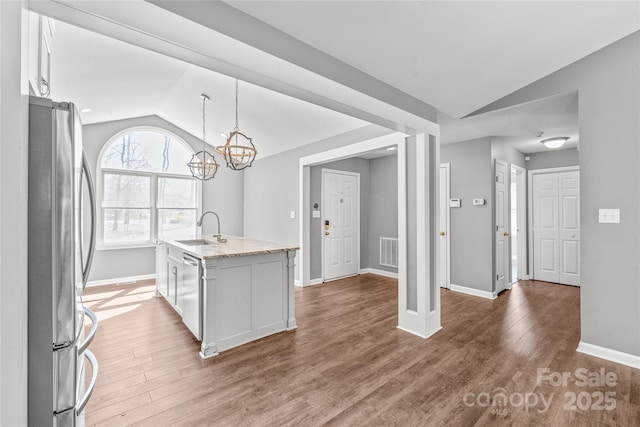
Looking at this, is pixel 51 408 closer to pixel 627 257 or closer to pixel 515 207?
pixel 627 257

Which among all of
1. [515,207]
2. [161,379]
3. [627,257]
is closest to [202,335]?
[161,379]

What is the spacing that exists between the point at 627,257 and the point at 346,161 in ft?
13.4

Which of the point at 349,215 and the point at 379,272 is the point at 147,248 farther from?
the point at 379,272

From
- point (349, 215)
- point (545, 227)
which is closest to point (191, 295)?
point (349, 215)

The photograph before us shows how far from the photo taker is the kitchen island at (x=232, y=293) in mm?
2590

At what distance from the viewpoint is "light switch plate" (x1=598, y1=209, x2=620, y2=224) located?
2.43 meters

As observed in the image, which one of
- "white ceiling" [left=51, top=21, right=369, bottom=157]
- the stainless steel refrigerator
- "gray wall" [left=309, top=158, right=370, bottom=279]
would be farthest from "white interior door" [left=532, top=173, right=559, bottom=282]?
the stainless steel refrigerator

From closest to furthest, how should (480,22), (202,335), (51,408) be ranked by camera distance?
1. (51,408)
2. (480,22)
3. (202,335)

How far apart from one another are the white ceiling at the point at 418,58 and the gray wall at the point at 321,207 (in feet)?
3.12

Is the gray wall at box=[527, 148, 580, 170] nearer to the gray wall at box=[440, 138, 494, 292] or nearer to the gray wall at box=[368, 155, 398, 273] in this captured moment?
the gray wall at box=[440, 138, 494, 292]

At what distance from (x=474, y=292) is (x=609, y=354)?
6.23 feet

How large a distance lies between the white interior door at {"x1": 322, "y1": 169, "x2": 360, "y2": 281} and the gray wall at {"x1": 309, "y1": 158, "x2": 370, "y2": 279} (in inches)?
3.5

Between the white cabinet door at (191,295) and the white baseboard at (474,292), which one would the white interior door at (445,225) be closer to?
the white baseboard at (474,292)

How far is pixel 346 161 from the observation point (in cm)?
566
